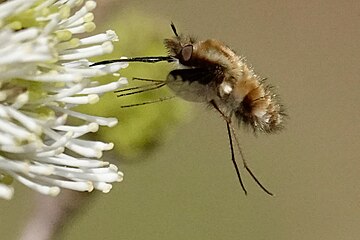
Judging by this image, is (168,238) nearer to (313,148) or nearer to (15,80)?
(313,148)

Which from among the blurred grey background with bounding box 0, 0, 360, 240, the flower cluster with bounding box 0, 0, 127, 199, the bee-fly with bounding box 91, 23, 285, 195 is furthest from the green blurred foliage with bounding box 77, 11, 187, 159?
the blurred grey background with bounding box 0, 0, 360, 240

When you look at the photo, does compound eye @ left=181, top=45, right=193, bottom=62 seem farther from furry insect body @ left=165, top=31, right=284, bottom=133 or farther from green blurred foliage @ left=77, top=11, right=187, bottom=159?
green blurred foliage @ left=77, top=11, right=187, bottom=159

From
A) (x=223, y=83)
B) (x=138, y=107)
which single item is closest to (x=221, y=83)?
(x=223, y=83)

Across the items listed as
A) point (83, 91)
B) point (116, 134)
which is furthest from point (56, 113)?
point (116, 134)

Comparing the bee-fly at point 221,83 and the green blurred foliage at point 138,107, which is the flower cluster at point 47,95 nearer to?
the bee-fly at point 221,83

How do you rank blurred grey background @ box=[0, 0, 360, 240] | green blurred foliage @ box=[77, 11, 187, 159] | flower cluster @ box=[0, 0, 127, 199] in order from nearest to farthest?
flower cluster @ box=[0, 0, 127, 199]
green blurred foliage @ box=[77, 11, 187, 159]
blurred grey background @ box=[0, 0, 360, 240]

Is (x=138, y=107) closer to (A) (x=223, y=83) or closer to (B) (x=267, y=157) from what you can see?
(A) (x=223, y=83)
